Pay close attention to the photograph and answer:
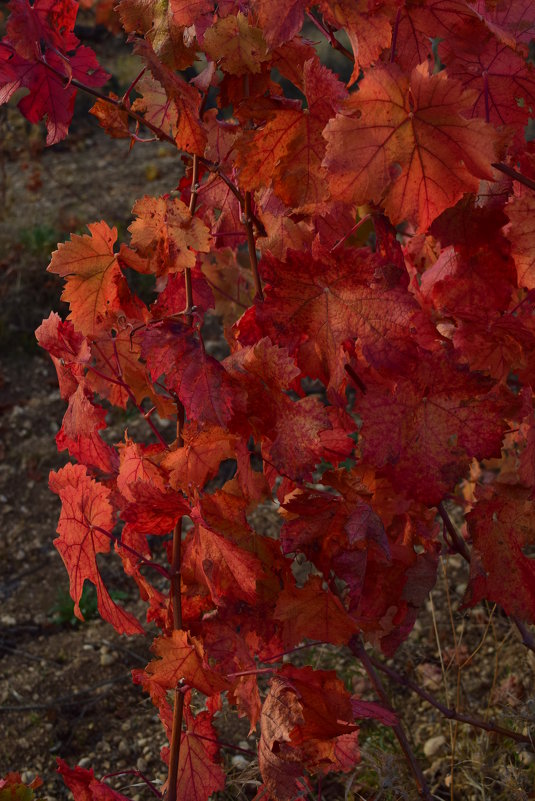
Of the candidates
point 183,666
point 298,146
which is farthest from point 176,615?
point 298,146

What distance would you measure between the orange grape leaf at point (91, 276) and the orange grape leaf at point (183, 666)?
0.46 m

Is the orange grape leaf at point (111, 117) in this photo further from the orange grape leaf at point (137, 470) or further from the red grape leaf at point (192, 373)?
Answer: the orange grape leaf at point (137, 470)

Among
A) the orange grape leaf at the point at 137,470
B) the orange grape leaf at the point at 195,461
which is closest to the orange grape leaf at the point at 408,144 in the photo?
the orange grape leaf at the point at 195,461

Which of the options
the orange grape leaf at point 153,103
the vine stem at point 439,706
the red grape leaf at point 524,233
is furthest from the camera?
the vine stem at point 439,706

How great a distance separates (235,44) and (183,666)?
0.83 m

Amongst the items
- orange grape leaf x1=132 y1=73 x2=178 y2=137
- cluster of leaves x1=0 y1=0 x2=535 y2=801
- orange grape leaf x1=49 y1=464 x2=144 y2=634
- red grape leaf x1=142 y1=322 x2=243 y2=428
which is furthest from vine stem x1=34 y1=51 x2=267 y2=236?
orange grape leaf x1=49 y1=464 x2=144 y2=634

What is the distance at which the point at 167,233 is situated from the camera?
46.1 inches

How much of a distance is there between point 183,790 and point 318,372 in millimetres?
778

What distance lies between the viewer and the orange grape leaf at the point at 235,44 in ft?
3.60

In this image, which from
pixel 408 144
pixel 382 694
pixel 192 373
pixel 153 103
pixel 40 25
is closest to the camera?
pixel 408 144

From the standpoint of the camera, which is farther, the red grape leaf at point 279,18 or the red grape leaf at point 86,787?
the red grape leaf at point 86,787

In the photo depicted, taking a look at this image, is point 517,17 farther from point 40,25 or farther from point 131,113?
point 40,25

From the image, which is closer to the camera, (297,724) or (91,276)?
(297,724)

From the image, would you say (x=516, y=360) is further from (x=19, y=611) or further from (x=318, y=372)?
(x=19, y=611)
